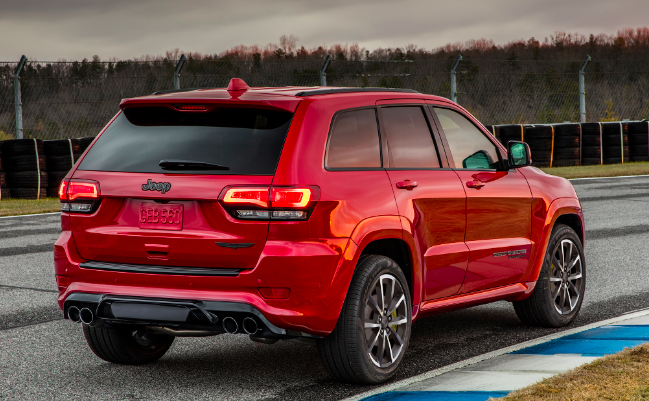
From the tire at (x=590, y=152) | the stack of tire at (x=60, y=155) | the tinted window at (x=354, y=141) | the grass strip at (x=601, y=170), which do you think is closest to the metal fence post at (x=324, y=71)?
the grass strip at (x=601, y=170)

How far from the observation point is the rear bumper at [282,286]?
457cm

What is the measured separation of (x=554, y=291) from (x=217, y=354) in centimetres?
261

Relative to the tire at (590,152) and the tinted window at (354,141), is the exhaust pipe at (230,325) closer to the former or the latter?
the tinted window at (354,141)

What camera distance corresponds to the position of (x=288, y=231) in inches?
180

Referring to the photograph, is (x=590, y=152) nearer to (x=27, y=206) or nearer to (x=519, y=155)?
(x=27, y=206)

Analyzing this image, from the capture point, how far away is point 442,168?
18.8 feet

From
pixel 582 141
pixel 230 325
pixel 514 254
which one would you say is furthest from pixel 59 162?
pixel 582 141

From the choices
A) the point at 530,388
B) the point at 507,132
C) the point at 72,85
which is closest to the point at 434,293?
the point at 530,388

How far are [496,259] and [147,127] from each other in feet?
8.43

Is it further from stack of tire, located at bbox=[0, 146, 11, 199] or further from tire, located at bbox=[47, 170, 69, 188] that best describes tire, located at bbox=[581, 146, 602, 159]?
stack of tire, located at bbox=[0, 146, 11, 199]

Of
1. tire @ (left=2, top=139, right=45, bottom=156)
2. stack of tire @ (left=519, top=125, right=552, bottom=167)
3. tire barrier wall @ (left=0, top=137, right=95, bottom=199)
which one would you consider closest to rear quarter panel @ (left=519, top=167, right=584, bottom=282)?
tire barrier wall @ (left=0, top=137, right=95, bottom=199)

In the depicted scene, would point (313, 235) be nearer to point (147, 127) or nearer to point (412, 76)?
point (147, 127)

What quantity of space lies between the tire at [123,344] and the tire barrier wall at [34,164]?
502 inches

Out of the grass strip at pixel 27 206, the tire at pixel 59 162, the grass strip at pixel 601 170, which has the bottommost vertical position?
the grass strip at pixel 601 170
